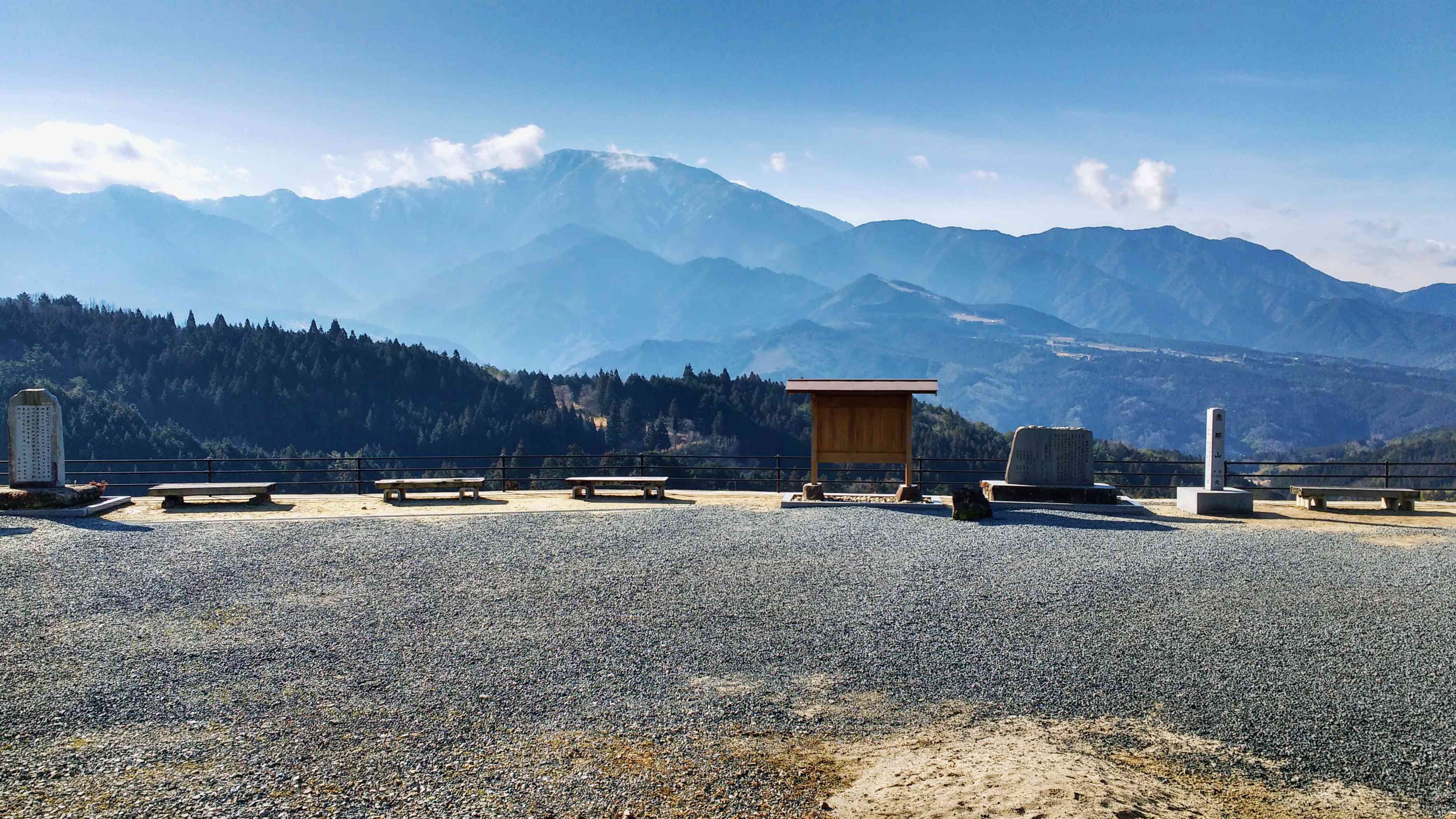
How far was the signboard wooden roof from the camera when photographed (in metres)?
15.9

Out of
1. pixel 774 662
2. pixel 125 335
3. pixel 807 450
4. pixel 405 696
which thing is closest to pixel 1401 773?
pixel 774 662

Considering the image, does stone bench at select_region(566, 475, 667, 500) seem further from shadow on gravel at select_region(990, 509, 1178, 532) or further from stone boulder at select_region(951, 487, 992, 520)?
shadow on gravel at select_region(990, 509, 1178, 532)

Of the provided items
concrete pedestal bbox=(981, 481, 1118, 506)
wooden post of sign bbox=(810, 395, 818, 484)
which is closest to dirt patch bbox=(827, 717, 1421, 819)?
concrete pedestal bbox=(981, 481, 1118, 506)

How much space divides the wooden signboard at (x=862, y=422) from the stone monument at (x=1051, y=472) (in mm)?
1726

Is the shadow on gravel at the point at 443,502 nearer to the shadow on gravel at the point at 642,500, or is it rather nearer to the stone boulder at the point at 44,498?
the shadow on gravel at the point at 642,500

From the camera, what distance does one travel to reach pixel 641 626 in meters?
8.64

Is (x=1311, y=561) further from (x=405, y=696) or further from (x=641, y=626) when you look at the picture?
(x=405, y=696)

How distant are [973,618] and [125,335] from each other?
114 m

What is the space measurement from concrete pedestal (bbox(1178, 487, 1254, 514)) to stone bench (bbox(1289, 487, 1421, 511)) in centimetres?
119

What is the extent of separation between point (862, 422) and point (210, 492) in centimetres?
1138

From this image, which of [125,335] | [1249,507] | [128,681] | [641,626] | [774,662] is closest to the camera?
[128,681]

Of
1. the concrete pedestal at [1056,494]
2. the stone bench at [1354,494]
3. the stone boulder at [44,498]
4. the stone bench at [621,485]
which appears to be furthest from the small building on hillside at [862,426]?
the stone boulder at [44,498]

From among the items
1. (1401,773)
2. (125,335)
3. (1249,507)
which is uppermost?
(125,335)

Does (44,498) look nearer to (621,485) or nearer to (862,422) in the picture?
(621,485)
